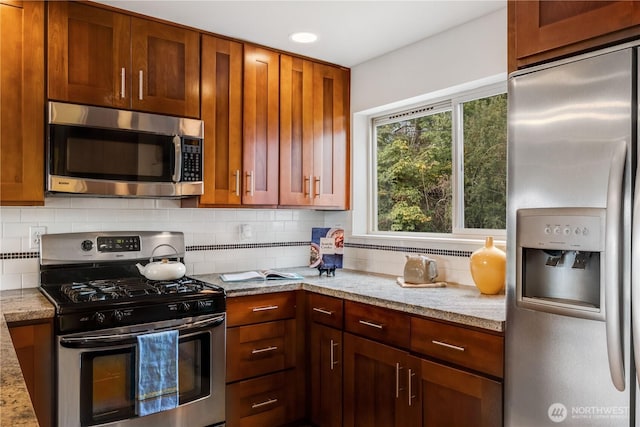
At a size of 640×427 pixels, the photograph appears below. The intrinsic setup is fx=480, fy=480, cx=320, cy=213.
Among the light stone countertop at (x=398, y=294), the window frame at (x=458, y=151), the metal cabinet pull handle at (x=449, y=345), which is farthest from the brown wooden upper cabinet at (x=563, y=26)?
the metal cabinet pull handle at (x=449, y=345)

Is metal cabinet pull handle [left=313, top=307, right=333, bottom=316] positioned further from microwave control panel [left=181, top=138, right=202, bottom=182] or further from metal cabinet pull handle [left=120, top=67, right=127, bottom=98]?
metal cabinet pull handle [left=120, top=67, right=127, bottom=98]

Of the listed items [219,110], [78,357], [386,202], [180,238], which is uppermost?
[219,110]

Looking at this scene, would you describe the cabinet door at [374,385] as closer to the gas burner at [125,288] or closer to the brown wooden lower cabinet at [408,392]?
the brown wooden lower cabinet at [408,392]

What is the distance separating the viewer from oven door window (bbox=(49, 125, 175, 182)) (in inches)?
91.8

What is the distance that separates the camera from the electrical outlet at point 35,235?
8.29 feet

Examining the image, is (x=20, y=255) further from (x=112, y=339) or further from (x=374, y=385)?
(x=374, y=385)

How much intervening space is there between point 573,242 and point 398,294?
3.25 feet

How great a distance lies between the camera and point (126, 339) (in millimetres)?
2186

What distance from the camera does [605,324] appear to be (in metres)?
1.48

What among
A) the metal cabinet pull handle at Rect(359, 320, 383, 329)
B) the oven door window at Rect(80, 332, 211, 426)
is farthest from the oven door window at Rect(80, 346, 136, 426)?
the metal cabinet pull handle at Rect(359, 320, 383, 329)

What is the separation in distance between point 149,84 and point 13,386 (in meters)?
1.91

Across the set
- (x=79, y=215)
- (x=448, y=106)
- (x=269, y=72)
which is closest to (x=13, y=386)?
(x=79, y=215)

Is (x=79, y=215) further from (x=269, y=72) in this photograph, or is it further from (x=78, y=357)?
(x=269, y=72)

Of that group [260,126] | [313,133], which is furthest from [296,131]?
[260,126]
